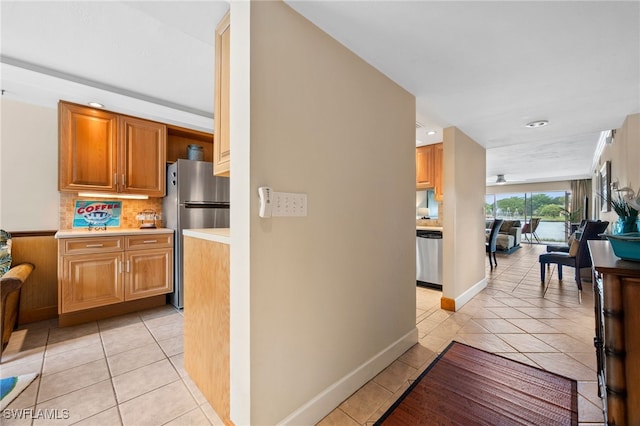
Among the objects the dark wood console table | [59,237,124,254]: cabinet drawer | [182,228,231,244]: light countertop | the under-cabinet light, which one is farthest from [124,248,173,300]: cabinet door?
the dark wood console table

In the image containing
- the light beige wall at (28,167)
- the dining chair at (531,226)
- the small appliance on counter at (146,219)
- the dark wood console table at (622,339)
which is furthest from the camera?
the dining chair at (531,226)

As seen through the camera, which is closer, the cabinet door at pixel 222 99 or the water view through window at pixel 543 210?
the cabinet door at pixel 222 99

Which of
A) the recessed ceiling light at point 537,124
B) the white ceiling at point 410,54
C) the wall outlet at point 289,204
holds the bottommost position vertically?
the wall outlet at point 289,204

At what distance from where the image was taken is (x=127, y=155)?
3.00 metres

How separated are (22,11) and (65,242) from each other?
1872 millimetres

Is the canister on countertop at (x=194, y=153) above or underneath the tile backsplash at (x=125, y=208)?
above

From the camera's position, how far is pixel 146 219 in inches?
130

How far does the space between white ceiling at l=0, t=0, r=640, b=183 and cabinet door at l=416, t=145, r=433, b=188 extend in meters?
1.12

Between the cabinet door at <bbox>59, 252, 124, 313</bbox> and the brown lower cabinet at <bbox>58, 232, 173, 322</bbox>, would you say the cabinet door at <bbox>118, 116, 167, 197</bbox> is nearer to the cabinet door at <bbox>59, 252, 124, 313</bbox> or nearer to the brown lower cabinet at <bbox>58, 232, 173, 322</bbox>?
the brown lower cabinet at <bbox>58, 232, 173, 322</bbox>

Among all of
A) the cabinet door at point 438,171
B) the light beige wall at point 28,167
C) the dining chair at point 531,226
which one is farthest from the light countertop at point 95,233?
the dining chair at point 531,226

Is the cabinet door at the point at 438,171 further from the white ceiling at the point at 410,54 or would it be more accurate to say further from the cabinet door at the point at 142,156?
the cabinet door at the point at 142,156

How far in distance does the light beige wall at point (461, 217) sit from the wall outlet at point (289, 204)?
2247mm

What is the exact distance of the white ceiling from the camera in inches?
53.8

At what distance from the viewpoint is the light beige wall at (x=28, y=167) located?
8.54 feet
